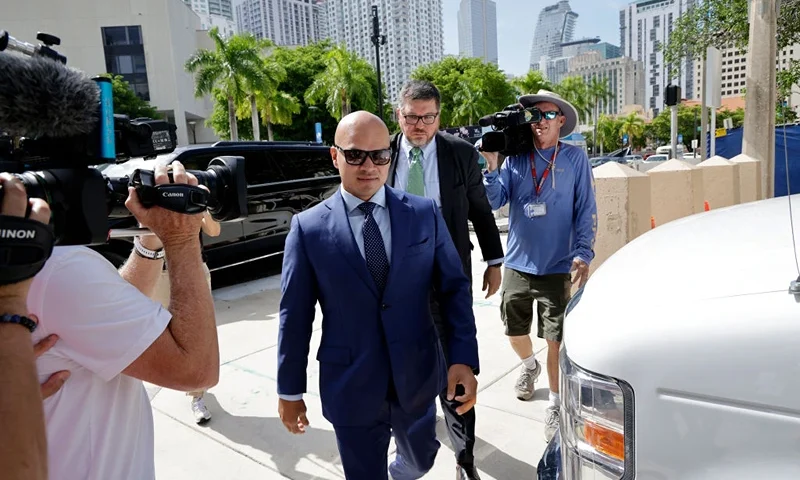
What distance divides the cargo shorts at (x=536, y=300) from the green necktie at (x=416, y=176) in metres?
0.90

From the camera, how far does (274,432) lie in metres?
3.48

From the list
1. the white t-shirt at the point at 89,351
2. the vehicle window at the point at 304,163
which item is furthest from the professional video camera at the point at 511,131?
the vehicle window at the point at 304,163

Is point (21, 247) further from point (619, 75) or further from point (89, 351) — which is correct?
point (619, 75)

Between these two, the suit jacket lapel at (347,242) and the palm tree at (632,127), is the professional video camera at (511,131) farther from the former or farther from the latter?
the palm tree at (632,127)

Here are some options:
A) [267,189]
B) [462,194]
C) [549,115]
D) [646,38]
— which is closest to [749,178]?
Result: [549,115]

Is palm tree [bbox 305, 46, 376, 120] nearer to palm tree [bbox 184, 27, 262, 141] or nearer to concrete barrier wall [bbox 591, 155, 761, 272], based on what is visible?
palm tree [bbox 184, 27, 262, 141]

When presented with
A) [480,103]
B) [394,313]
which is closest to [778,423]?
[394,313]

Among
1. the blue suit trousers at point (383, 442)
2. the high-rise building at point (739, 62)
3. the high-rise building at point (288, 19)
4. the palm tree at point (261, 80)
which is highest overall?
the high-rise building at point (288, 19)

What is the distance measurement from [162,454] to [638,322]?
9.64 ft

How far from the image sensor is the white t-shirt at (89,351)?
3.75ft

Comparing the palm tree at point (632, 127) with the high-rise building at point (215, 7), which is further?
the high-rise building at point (215, 7)

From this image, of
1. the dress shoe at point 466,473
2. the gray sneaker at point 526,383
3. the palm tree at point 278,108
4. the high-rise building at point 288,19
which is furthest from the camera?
the high-rise building at point 288,19

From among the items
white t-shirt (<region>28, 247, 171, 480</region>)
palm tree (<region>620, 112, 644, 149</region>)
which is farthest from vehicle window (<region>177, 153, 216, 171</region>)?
palm tree (<region>620, 112, 644, 149</region>)

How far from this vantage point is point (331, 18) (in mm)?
110000
